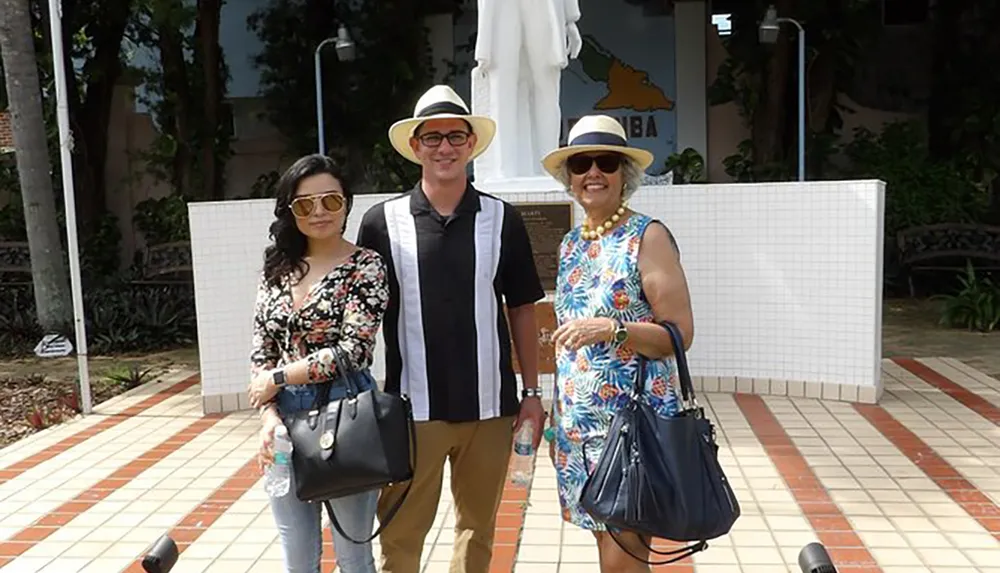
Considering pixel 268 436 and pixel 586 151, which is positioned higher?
pixel 586 151

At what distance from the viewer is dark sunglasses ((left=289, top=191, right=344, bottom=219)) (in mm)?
2396

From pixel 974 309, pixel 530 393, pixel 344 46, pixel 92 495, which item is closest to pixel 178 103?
pixel 344 46

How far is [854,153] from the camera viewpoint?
13930 millimetres

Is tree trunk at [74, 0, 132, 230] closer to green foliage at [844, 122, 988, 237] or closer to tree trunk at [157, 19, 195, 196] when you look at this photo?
tree trunk at [157, 19, 195, 196]

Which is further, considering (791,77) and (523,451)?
(791,77)

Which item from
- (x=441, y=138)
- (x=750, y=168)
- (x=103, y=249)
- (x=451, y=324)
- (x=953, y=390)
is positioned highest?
(x=750, y=168)

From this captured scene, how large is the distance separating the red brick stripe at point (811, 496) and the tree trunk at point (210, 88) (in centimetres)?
1065

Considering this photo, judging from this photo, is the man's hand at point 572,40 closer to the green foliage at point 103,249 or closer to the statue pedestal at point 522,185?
the statue pedestal at point 522,185

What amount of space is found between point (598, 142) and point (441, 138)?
47 centimetres

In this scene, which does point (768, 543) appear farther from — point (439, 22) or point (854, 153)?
point (439, 22)

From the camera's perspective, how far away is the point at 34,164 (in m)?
9.26

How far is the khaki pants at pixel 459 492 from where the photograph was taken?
262 centimetres

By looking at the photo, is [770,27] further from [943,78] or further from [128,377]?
[128,377]

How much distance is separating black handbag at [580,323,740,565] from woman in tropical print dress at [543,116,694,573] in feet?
0.36
